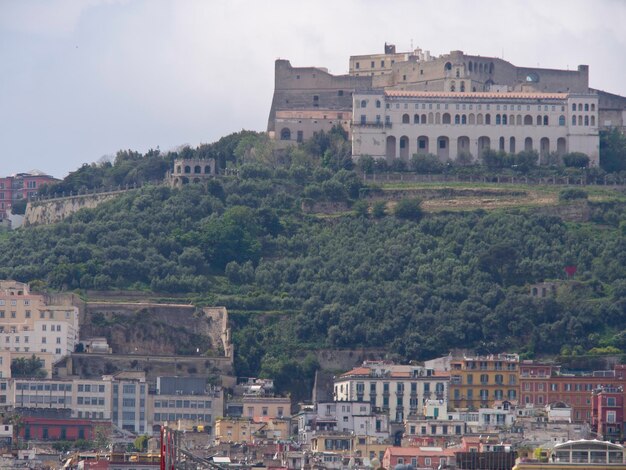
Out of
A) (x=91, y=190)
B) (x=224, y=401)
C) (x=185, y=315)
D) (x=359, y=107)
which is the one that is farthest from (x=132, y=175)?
(x=224, y=401)

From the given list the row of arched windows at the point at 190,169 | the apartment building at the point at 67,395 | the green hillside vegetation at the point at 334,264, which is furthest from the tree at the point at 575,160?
the apartment building at the point at 67,395

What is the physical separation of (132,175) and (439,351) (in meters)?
29.6

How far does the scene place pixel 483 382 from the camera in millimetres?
116875

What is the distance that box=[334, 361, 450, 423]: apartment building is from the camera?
4545 inches

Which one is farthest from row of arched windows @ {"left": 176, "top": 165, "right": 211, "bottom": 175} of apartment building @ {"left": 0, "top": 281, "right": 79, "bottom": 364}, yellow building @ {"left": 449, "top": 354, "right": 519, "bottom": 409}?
yellow building @ {"left": 449, "top": 354, "right": 519, "bottom": 409}

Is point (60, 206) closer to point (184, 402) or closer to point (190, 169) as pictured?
point (190, 169)

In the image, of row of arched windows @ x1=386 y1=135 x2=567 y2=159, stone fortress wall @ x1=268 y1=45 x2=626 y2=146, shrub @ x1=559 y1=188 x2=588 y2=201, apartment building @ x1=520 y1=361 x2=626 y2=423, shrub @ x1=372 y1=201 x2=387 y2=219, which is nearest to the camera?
apartment building @ x1=520 y1=361 x2=626 y2=423

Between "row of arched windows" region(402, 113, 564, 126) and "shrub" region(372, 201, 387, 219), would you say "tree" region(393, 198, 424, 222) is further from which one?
"row of arched windows" region(402, 113, 564, 126)

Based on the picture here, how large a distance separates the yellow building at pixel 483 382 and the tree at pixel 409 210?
20.8 meters

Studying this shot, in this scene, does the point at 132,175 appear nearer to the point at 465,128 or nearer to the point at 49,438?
the point at 465,128

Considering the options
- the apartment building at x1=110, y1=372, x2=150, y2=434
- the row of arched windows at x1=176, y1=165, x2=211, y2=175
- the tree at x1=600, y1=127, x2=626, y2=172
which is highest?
the tree at x1=600, y1=127, x2=626, y2=172

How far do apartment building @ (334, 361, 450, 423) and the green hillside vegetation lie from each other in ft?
18.8

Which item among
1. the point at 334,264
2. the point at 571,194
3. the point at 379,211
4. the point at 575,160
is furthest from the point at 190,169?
the point at 571,194

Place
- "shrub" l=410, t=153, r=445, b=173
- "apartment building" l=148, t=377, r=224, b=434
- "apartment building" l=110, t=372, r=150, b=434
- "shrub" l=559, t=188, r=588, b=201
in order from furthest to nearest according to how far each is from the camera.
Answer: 1. "shrub" l=410, t=153, r=445, b=173
2. "shrub" l=559, t=188, r=588, b=201
3. "apartment building" l=110, t=372, r=150, b=434
4. "apartment building" l=148, t=377, r=224, b=434
